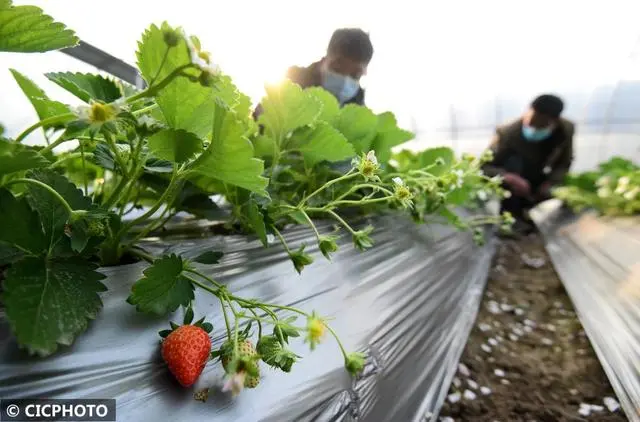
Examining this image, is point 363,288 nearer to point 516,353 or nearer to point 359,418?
point 359,418

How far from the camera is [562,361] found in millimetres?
1196

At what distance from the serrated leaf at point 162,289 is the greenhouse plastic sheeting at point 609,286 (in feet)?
2.68

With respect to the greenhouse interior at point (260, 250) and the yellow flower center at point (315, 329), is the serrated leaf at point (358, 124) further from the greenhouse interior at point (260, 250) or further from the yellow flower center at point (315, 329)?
the yellow flower center at point (315, 329)

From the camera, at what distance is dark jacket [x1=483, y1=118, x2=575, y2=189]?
2.95 m

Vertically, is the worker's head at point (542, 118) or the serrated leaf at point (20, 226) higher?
the serrated leaf at point (20, 226)

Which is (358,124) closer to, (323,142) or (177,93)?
(323,142)

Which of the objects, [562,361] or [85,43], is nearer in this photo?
[85,43]

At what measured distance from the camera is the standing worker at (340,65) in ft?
4.46

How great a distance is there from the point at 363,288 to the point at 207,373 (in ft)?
1.40

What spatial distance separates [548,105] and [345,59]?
A: 1.90 m

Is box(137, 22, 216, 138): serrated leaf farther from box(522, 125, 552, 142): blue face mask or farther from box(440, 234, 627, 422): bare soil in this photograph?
box(522, 125, 552, 142): blue face mask

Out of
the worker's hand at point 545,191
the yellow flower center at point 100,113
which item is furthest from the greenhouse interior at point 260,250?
the worker's hand at point 545,191

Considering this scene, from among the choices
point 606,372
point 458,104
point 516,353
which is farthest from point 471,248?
point 458,104

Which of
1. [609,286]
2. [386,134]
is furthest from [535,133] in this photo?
[386,134]
